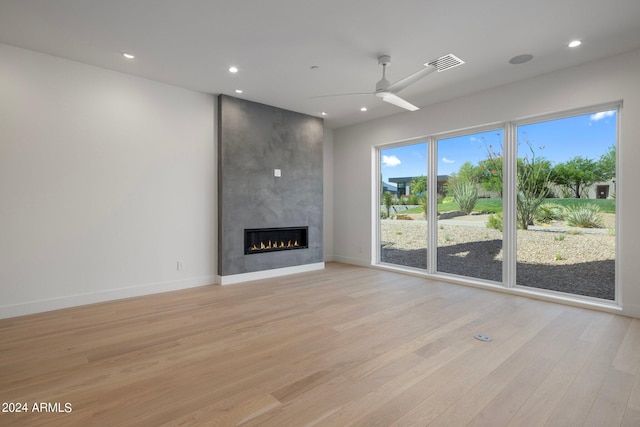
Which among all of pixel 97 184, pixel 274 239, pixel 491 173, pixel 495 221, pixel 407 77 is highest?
pixel 407 77

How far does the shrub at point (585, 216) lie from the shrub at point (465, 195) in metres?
1.20

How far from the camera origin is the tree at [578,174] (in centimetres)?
379

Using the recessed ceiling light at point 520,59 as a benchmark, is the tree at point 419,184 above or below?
below

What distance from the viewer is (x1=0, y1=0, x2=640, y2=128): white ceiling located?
8.72ft

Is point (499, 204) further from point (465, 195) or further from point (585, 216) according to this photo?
A: point (585, 216)

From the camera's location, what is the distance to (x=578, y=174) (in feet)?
12.9

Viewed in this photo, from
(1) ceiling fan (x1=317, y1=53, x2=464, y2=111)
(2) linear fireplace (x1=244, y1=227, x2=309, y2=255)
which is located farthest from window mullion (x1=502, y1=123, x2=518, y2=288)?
(2) linear fireplace (x1=244, y1=227, x2=309, y2=255)

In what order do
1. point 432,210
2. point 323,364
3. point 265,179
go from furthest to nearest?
point 432,210
point 265,179
point 323,364

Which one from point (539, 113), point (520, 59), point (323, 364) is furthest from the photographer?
point (539, 113)

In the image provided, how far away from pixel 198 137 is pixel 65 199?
185 centimetres

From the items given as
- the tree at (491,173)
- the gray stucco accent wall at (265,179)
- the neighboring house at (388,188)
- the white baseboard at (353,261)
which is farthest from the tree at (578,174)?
the gray stucco accent wall at (265,179)

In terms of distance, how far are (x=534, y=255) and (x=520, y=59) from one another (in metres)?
2.52

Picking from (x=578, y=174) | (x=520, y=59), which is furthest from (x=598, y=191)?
(x=520, y=59)

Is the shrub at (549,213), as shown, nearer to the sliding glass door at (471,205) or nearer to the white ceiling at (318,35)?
the sliding glass door at (471,205)
